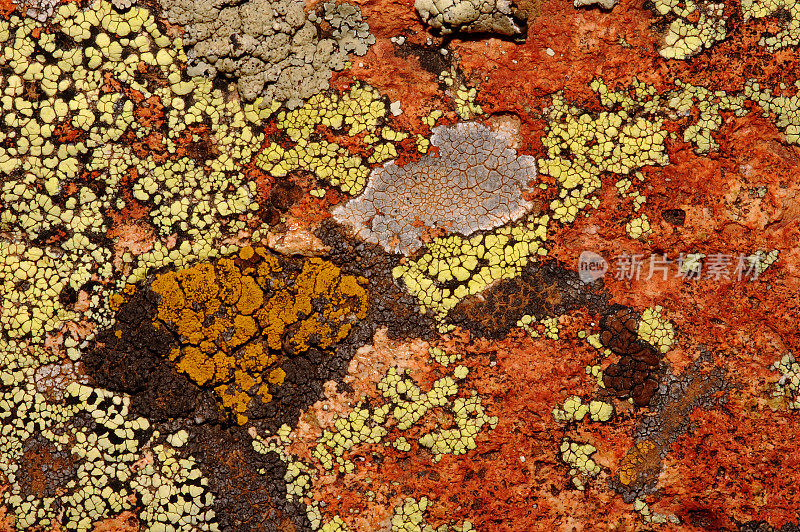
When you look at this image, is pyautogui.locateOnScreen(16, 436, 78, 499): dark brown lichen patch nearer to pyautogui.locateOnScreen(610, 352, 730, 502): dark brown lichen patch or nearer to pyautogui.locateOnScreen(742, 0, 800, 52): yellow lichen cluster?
pyautogui.locateOnScreen(610, 352, 730, 502): dark brown lichen patch

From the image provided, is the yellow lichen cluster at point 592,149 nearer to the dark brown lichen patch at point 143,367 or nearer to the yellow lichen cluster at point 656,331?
the yellow lichen cluster at point 656,331

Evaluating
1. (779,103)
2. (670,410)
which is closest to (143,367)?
(670,410)

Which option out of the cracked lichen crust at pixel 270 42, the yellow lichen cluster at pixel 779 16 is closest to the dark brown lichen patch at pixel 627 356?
the yellow lichen cluster at pixel 779 16

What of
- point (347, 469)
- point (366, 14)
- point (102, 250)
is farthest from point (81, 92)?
point (347, 469)

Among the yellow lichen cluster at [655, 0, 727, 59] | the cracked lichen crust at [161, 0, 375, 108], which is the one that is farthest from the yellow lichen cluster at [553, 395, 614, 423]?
the cracked lichen crust at [161, 0, 375, 108]

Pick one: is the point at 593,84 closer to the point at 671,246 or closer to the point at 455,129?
the point at 455,129

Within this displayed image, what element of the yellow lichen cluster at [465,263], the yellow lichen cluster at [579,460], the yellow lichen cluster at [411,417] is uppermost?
the yellow lichen cluster at [465,263]
